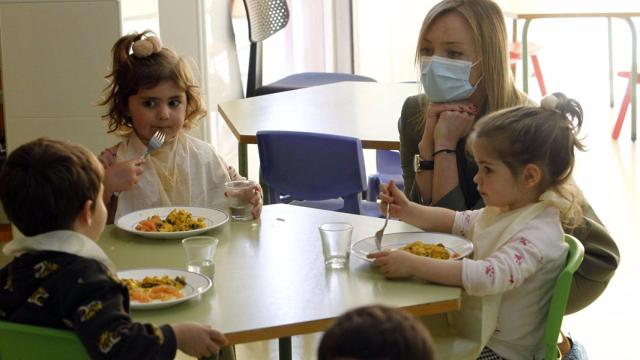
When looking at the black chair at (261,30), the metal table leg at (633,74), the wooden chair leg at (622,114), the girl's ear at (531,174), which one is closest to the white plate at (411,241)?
the girl's ear at (531,174)

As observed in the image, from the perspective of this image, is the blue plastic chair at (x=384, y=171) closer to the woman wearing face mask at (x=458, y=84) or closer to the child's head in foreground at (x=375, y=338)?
the woman wearing face mask at (x=458, y=84)

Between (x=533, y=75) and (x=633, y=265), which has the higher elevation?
(x=533, y=75)

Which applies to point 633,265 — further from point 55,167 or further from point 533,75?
point 533,75

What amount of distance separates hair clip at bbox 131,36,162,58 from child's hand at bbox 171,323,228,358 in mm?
1255

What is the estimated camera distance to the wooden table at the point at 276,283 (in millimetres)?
1807

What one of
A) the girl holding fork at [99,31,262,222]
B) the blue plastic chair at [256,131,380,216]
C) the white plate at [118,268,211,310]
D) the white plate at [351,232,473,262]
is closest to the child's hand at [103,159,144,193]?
the girl holding fork at [99,31,262,222]

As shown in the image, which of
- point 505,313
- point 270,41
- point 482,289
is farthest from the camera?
point 270,41

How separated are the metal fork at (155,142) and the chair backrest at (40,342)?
3.63ft

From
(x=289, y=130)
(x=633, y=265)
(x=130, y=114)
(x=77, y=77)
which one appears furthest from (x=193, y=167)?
(x=633, y=265)

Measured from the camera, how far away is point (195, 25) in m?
5.50

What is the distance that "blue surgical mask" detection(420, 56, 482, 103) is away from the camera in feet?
8.93

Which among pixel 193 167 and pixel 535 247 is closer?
pixel 535 247

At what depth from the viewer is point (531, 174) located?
2.16 m

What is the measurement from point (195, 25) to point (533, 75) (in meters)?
3.84
